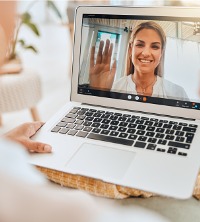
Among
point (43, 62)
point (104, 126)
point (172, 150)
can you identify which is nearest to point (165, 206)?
point (172, 150)

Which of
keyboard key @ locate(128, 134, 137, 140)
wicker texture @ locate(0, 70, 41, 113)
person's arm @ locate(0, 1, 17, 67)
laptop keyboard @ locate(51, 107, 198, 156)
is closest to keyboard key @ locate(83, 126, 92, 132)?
laptop keyboard @ locate(51, 107, 198, 156)

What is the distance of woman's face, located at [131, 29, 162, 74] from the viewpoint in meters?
0.99

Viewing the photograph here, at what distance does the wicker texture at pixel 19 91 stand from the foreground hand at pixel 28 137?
1.15 meters

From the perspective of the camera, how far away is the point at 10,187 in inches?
15.7

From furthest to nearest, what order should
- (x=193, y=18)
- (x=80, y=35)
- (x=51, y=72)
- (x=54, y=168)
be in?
1. (x=51, y=72)
2. (x=80, y=35)
3. (x=193, y=18)
4. (x=54, y=168)

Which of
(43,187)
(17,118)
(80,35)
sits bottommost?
(17,118)

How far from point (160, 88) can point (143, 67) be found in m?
0.08

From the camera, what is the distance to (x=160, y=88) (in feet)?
3.31

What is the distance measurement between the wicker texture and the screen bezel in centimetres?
105

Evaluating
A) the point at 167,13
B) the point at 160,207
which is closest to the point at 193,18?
the point at 167,13

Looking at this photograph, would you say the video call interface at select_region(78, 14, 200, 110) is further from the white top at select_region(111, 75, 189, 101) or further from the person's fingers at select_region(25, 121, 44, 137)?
the person's fingers at select_region(25, 121, 44, 137)

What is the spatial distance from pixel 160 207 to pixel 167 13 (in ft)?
1.81

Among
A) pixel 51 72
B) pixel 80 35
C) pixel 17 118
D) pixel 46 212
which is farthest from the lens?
pixel 51 72

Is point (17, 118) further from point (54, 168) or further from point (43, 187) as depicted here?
point (43, 187)
